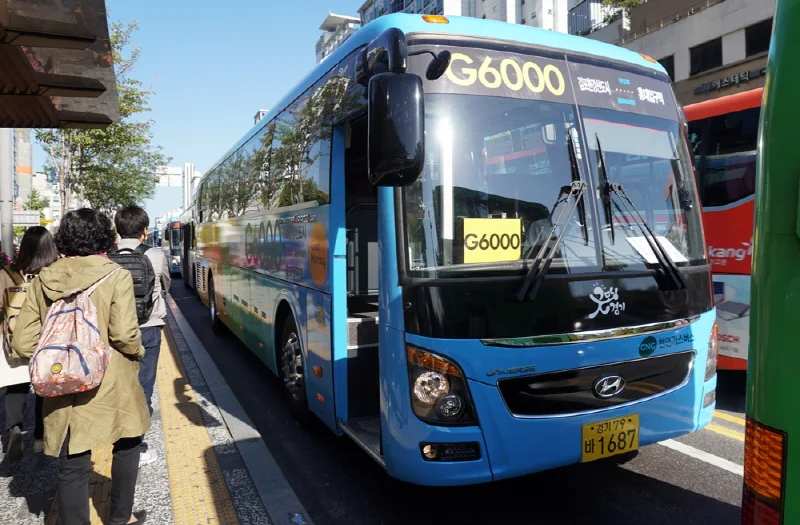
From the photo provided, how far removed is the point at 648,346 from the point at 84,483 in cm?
321

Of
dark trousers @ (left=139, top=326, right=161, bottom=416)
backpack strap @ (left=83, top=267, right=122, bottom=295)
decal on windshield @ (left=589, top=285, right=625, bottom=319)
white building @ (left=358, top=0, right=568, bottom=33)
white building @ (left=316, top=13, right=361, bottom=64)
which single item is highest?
white building @ (left=316, top=13, right=361, bottom=64)

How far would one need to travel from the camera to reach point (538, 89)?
3.42 m

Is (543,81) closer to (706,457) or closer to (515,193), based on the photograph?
(515,193)

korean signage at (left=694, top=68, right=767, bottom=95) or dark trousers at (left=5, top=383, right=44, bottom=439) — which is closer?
dark trousers at (left=5, top=383, right=44, bottom=439)

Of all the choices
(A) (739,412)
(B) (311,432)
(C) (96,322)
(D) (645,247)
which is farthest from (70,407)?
(A) (739,412)

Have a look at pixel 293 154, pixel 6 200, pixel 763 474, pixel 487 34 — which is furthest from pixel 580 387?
pixel 6 200

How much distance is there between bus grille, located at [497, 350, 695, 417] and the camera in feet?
10.0

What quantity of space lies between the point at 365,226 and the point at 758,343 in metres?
3.79

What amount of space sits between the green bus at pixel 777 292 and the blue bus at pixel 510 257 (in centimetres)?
145

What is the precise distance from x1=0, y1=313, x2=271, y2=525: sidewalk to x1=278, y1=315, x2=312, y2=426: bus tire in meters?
0.62

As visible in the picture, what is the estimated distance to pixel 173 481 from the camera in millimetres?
3984

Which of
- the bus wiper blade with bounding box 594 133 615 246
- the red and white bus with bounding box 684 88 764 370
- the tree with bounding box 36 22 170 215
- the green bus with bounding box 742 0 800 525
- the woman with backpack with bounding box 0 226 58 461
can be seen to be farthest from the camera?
the tree with bounding box 36 22 170 215

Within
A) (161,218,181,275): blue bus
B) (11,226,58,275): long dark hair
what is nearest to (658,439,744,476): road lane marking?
(11,226,58,275): long dark hair

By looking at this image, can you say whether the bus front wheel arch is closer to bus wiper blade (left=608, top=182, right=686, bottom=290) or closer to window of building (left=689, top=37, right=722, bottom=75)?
bus wiper blade (left=608, top=182, right=686, bottom=290)
